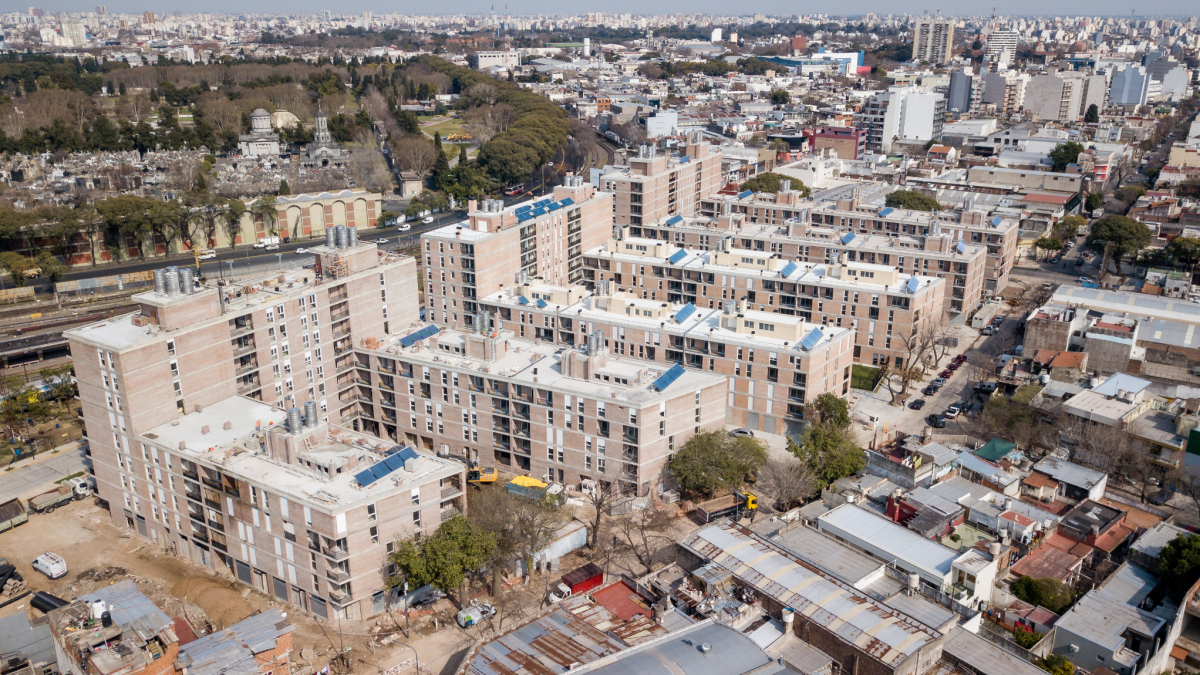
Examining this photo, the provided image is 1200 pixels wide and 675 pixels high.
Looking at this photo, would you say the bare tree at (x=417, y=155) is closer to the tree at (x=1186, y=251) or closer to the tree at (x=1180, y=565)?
the tree at (x=1186, y=251)

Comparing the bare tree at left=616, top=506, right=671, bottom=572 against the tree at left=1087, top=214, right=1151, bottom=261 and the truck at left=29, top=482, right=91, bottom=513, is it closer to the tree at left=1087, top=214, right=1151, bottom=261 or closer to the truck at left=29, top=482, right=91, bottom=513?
the truck at left=29, top=482, right=91, bottom=513

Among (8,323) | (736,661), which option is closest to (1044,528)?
(736,661)

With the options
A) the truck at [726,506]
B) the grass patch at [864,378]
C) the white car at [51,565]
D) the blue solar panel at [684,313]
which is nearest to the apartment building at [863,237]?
the grass patch at [864,378]

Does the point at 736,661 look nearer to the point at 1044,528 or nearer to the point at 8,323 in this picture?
the point at 1044,528

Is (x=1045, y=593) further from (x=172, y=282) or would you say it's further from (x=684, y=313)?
(x=172, y=282)

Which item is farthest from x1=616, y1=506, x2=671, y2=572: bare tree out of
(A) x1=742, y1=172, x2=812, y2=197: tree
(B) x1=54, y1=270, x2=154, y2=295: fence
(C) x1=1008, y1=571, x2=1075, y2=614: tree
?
(A) x1=742, y1=172, x2=812, y2=197: tree

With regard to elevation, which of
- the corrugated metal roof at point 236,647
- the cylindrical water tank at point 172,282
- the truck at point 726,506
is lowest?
the truck at point 726,506

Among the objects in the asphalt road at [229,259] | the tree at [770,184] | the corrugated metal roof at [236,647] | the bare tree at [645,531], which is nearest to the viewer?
the corrugated metal roof at [236,647]

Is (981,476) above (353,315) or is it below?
below

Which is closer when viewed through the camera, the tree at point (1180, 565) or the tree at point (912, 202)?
the tree at point (1180, 565)
